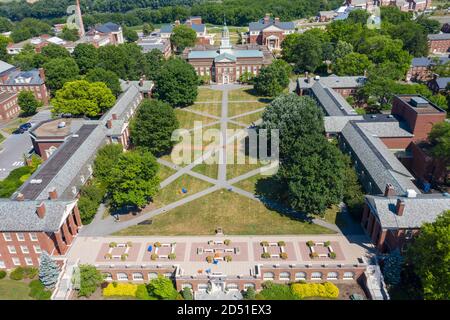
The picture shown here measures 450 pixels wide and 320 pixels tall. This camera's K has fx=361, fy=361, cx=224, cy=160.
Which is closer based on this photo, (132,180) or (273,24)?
(132,180)

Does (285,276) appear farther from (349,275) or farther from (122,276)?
(122,276)

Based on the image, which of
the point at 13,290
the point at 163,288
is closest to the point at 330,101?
the point at 163,288

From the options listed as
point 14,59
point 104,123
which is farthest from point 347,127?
point 14,59

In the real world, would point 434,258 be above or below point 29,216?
below

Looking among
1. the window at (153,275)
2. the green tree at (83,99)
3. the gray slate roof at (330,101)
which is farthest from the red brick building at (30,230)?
the gray slate roof at (330,101)

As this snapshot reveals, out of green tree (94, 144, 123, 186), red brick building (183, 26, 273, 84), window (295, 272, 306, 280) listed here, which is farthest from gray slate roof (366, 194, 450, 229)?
red brick building (183, 26, 273, 84)

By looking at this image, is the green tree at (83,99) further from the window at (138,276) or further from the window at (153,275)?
the window at (153,275)
